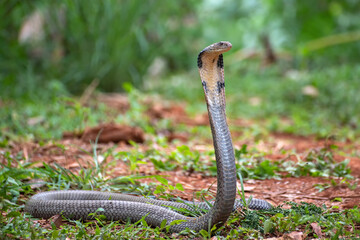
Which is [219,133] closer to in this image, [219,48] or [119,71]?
[219,48]

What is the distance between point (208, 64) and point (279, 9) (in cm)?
1218

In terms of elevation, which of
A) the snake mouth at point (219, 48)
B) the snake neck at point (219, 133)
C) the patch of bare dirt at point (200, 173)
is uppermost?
the snake mouth at point (219, 48)

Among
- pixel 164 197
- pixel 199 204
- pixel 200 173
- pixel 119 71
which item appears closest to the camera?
pixel 199 204

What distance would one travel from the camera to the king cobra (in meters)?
2.39

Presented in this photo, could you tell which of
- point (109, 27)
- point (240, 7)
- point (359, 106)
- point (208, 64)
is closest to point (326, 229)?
point (208, 64)

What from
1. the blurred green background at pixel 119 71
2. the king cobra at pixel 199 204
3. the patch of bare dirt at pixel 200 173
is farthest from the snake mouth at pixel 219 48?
the blurred green background at pixel 119 71

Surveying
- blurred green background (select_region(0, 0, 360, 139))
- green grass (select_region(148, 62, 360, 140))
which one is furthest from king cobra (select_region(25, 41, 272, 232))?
green grass (select_region(148, 62, 360, 140))

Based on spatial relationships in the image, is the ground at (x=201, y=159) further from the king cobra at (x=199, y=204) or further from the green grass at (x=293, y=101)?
the green grass at (x=293, y=101)

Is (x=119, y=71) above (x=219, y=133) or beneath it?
above

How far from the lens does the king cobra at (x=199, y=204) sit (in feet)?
7.86

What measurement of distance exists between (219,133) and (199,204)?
851 mm

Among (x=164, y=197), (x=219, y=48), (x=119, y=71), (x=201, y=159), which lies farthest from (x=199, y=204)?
(x=119, y=71)

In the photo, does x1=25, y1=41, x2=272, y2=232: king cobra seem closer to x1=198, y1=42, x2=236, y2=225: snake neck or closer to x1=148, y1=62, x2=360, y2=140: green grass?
x1=198, y1=42, x2=236, y2=225: snake neck

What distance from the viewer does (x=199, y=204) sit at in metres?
3.08
